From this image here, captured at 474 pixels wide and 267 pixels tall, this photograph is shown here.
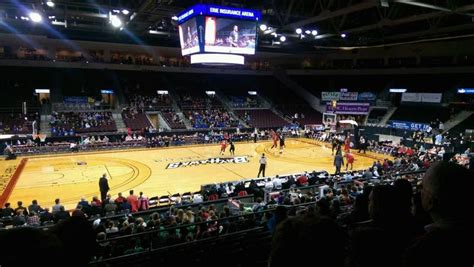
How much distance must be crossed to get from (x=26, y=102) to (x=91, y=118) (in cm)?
750

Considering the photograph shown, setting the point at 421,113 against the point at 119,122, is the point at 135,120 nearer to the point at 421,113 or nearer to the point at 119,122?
the point at 119,122

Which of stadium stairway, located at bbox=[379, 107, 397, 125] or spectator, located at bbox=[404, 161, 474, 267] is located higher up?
stadium stairway, located at bbox=[379, 107, 397, 125]

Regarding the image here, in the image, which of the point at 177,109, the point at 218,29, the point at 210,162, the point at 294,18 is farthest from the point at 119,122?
the point at 218,29

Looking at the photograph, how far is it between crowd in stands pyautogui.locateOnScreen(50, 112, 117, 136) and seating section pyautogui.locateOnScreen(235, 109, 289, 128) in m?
16.2

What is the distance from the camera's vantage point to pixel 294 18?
86.3 feet

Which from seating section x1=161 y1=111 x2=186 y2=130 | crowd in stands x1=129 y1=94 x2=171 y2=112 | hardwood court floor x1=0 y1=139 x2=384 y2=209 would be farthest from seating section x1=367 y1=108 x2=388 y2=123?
crowd in stands x1=129 y1=94 x2=171 y2=112

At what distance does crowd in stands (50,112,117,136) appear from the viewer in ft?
105

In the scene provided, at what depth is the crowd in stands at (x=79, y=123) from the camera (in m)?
32.0

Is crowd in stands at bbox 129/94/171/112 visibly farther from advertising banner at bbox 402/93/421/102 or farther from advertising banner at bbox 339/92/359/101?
advertising banner at bbox 402/93/421/102

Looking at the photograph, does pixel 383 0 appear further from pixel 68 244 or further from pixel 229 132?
pixel 229 132

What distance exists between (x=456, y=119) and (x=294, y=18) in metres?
22.7

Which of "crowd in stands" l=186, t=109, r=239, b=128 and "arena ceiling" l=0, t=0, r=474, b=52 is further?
"crowd in stands" l=186, t=109, r=239, b=128

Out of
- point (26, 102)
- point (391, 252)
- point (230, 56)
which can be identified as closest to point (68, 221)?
point (391, 252)

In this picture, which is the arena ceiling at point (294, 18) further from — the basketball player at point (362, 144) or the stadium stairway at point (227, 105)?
the stadium stairway at point (227, 105)
